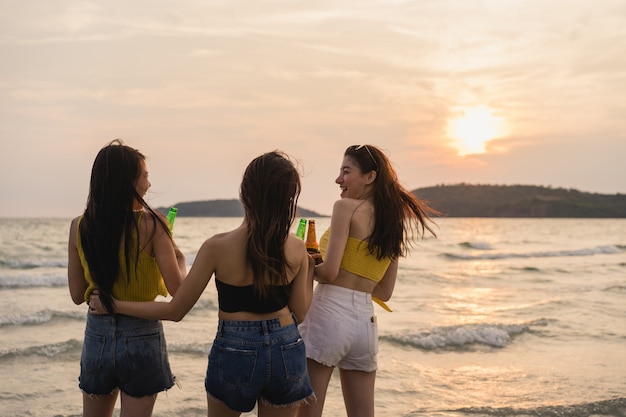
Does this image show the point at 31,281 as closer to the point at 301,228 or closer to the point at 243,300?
the point at 301,228

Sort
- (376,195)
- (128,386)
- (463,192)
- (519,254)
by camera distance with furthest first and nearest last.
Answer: (463,192)
(519,254)
(376,195)
(128,386)

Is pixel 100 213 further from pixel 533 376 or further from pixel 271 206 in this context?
pixel 533 376

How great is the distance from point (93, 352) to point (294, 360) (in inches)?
37.5

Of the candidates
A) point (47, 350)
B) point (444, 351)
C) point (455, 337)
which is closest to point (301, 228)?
point (47, 350)

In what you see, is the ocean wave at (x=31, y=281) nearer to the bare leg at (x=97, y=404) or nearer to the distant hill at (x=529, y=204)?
the bare leg at (x=97, y=404)

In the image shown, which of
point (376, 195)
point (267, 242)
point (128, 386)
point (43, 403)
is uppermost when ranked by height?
point (376, 195)

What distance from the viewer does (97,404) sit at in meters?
3.43

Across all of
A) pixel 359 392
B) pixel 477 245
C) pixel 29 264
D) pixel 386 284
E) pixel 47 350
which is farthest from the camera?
pixel 477 245

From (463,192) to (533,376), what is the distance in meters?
103

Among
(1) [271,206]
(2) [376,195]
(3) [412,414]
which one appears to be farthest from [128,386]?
(3) [412,414]

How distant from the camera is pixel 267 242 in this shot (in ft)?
10.1

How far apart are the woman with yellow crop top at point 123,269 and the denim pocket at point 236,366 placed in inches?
14.9

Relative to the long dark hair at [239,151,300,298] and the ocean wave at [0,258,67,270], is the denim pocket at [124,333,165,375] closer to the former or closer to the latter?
the long dark hair at [239,151,300,298]

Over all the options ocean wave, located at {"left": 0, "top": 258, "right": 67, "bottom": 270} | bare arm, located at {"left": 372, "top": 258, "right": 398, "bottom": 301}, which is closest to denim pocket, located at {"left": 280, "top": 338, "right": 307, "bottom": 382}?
bare arm, located at {"left": 372, "top": 258, "right": 398, "bottom": 301}
